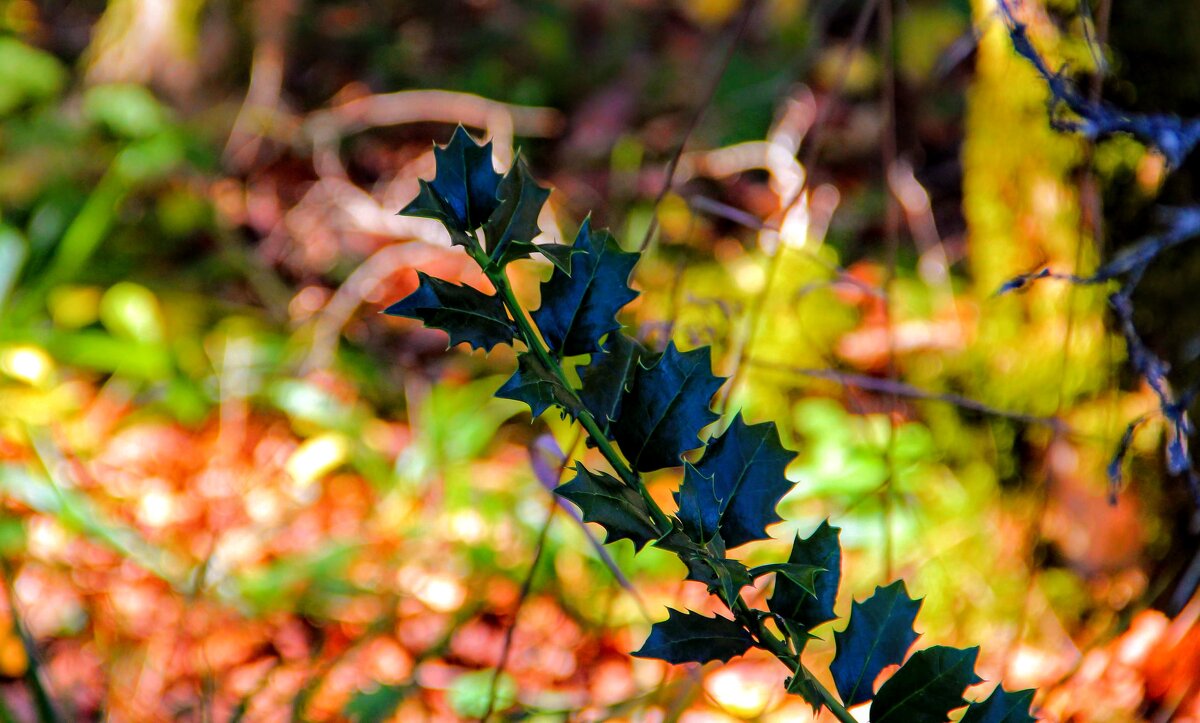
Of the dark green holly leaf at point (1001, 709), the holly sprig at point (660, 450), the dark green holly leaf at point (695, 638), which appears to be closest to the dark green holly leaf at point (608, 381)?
the holly sprig at point (660, 450)

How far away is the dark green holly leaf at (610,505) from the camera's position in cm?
41

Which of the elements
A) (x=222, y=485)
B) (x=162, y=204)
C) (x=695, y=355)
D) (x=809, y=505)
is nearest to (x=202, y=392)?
(x=222, y=485)

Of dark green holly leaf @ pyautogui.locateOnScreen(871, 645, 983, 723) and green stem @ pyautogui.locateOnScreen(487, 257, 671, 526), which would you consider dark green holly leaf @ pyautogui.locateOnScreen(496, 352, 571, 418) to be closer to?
green stem @ pyautogui.locateOnScreen(487, 257, 671, 526)

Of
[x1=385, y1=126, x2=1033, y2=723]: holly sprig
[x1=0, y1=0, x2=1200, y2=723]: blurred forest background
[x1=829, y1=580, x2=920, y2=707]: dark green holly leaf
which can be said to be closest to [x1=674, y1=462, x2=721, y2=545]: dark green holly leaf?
[x1=385, y1=126, x2=1033, y2=723]: holly sprig

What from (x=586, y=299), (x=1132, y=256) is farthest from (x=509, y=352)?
(x=586, y=299)

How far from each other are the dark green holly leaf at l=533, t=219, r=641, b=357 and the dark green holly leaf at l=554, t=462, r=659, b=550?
7 centimetres

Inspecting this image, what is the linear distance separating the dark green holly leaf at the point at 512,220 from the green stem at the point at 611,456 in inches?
0.4

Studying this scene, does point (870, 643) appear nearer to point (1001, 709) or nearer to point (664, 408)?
point (1001, 709)

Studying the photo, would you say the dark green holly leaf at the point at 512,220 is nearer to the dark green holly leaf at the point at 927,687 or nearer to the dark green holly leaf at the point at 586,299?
the dark green holly leaf at the point at 586,299

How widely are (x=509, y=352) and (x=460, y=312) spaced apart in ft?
4.97

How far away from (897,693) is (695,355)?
21 cm

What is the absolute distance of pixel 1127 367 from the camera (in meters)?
1.16

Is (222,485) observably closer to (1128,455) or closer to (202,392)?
(202,392)

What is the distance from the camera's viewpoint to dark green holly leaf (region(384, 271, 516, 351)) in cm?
43
